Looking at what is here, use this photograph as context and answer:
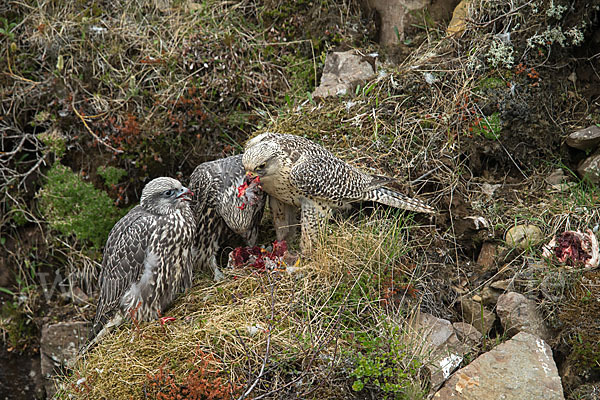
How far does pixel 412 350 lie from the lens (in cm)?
382

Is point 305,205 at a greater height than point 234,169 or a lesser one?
lesser

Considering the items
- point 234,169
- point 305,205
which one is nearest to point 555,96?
point 305,205

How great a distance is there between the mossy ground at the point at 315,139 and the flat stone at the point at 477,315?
7 cm

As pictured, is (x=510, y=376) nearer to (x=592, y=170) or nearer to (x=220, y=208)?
(x=592, y=170)

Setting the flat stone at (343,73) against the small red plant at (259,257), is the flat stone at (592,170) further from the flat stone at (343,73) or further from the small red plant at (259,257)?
the small red plant at (259,257)

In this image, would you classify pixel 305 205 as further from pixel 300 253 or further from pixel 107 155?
pixel 107 155

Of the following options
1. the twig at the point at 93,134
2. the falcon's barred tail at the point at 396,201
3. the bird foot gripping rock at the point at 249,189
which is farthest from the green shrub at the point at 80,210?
the falcon's barred tail at the point at 396,201

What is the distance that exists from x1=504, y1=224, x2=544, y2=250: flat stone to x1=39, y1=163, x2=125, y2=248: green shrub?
10.2ft

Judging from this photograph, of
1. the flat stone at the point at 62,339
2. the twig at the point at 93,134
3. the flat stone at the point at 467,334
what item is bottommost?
the flat stone at the point at 62,339

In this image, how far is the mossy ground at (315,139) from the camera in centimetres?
383

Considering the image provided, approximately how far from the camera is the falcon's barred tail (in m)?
4.56

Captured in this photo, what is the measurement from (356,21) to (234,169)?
2.25 metres

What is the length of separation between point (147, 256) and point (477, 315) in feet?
6.98

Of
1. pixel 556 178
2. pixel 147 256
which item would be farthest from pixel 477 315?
pixel 147 256
